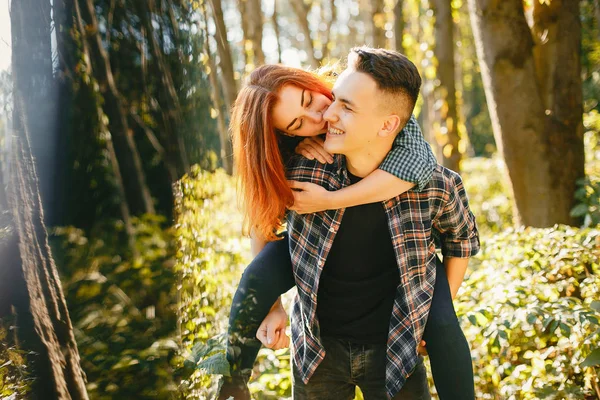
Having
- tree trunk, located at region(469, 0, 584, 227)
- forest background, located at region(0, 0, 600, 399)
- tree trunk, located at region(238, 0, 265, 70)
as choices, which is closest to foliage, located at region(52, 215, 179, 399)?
forest background, located at region(0, 0, 600, 399)

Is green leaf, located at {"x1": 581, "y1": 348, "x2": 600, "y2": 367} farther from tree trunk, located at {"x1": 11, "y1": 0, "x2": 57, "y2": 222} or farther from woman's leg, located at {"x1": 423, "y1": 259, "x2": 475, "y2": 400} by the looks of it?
tree trunk, located at {"x1": 11, "y1": 0, "x2": 57, "y2": 222}

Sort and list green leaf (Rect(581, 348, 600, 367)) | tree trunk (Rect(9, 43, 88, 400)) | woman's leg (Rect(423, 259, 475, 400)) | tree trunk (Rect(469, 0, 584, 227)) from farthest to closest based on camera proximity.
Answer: tree trunk (Rect(469, 0, 584, 227))
green leaf (Rect(581, 348, 600, 367))
woman's leg (Rect(423, 259, 475, 400))
tree trunk (Rect(9, 43, 88, 400))

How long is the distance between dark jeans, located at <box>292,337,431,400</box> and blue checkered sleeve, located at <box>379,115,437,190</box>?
0.67 meters

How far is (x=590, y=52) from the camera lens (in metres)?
10.5

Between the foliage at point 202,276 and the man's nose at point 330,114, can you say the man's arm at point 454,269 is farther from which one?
the foliage at point 202,276

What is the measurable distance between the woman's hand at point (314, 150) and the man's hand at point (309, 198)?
0.14 m

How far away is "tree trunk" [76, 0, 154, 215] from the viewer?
1642mm

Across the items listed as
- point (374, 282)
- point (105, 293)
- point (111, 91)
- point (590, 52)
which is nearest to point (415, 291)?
point (374, 282)

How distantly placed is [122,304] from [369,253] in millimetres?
913

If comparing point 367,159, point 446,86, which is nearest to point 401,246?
point 367,159

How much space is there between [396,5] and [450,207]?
763 cm

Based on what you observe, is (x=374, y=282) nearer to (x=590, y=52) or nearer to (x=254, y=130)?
(x=254, y=130)

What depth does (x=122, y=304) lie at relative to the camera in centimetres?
170

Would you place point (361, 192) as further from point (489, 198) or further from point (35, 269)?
point (489, 198)
